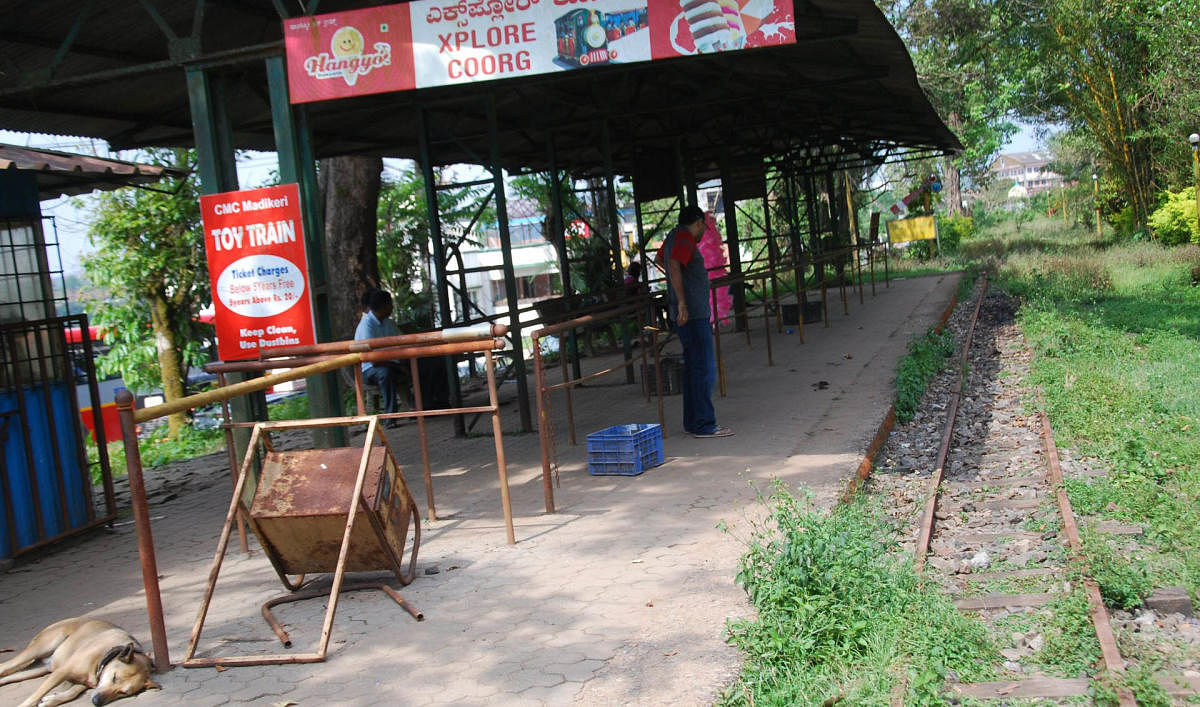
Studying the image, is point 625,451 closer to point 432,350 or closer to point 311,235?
point 432,350

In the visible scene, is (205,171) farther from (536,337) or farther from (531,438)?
(531,438)

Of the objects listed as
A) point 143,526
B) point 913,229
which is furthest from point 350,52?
point 913,229

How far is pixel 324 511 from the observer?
512 cm

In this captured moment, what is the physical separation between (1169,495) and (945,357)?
819 centimetres

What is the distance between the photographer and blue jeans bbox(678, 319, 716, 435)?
9039 mm

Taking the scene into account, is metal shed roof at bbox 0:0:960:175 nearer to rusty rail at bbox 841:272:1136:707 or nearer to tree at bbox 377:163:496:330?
tree at bbox 377:163:496:330

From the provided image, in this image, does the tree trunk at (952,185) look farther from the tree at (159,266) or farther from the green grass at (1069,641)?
the green grass at (1069,641)

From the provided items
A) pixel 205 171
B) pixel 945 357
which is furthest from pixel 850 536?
pixel 945 357

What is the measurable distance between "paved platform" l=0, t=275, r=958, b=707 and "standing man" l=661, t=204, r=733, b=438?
1.87 feet

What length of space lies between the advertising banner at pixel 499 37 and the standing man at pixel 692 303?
1.89m

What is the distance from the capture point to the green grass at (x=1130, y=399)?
556 cm

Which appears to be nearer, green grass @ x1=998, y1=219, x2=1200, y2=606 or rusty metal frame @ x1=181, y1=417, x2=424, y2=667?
rusty metal frame @ x1=181, y1=417, x2=424, y2=667

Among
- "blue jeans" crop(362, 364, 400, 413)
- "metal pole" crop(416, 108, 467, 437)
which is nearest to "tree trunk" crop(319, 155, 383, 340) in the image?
"blue jeans" crop(362, 364, 400, 413)

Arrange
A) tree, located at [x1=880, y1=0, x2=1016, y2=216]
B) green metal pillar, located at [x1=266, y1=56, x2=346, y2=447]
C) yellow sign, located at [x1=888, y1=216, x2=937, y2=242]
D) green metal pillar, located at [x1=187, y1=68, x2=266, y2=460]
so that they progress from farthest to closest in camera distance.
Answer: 1. yellow sign, located at [x1=888, y1=216, x2=937, y2=242]
2. tree, located at [x1=880, y1=0, x2=1016, y2=216]
3. green metal pillar, located at [x1=187, y1=68, x2=266, y2=460]
4. green metal pillar, located at [x1=266, y1=56, x2=346, y2=447]
